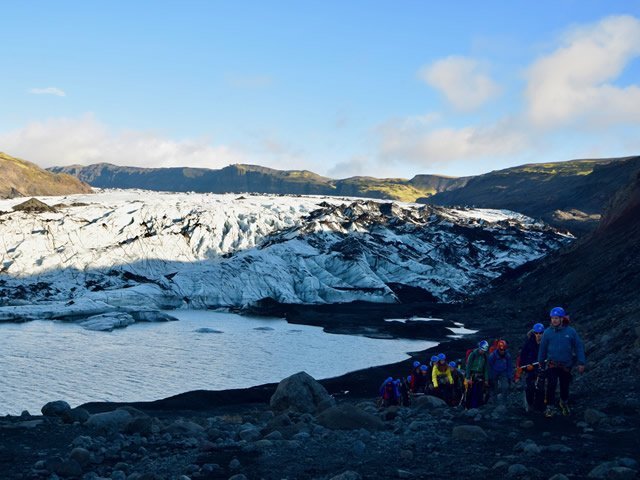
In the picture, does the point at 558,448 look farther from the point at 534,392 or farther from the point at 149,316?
the point at 149,316

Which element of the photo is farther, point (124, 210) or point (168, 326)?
point (124, 210)

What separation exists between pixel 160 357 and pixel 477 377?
2623 centimetres

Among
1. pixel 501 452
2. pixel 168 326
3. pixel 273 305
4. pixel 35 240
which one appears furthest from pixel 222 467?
pixel 35 240

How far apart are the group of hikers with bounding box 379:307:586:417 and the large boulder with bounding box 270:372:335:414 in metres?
2.03

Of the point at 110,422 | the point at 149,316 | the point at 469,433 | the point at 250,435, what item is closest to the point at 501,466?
the point at 469,433

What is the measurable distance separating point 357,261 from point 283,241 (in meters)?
9.21

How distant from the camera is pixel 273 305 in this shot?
6488cm

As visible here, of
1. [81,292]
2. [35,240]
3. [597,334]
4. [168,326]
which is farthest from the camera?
[35,240]

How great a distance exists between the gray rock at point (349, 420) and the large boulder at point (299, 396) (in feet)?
21.4

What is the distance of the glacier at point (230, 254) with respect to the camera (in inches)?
2554

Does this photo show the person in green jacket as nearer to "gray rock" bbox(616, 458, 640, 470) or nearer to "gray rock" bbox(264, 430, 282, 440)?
"gray rock" bbox(264, 430, 282, 440)

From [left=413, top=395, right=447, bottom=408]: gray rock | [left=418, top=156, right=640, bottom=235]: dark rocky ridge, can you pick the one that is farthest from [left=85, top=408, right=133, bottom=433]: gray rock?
[left=418, top=156, right=640, bottom=235]: dark rocky ridge

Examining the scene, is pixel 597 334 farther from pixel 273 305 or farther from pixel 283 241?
pixel 283 241

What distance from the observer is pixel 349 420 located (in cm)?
1261
